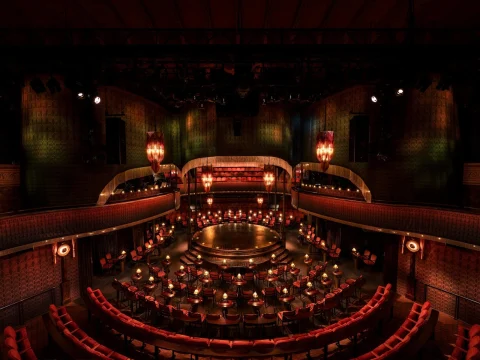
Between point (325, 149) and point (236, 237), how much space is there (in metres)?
9.44

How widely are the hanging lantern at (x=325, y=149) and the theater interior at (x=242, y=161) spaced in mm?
66

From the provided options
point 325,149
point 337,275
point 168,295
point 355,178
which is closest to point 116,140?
point 168,295

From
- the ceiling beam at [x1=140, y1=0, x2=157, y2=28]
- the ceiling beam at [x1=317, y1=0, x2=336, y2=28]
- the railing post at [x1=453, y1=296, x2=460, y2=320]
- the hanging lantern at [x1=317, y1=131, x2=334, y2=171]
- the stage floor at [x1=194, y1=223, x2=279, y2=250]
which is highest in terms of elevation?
the ceiling beam at [x1=140, y1=0, x2=157, y2=28]

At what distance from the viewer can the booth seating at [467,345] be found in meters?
6.06

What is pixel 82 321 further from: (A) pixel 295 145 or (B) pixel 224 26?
(A) pixel 295 145

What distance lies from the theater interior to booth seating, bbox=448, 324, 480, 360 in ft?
0.27

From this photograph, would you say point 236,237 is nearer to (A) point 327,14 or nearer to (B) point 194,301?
(B) point 194,301

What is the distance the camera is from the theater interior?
22.1ft

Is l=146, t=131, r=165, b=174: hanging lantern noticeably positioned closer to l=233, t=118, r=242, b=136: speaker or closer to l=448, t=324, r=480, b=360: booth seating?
l=233, t=118, r=242, b=136: speaker

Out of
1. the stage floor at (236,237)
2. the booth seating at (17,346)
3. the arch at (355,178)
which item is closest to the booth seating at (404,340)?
the arch at (355,178)

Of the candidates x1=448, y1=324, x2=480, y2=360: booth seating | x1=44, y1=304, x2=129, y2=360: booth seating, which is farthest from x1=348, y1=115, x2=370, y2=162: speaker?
x1=44, y1=304, x2=129, y2=360: booth seating

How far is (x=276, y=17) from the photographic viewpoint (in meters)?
7.00

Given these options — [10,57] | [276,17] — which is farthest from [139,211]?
[276,17]

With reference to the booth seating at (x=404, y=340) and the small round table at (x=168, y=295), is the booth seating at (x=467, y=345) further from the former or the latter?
the small round table at (x=168, y=295)
